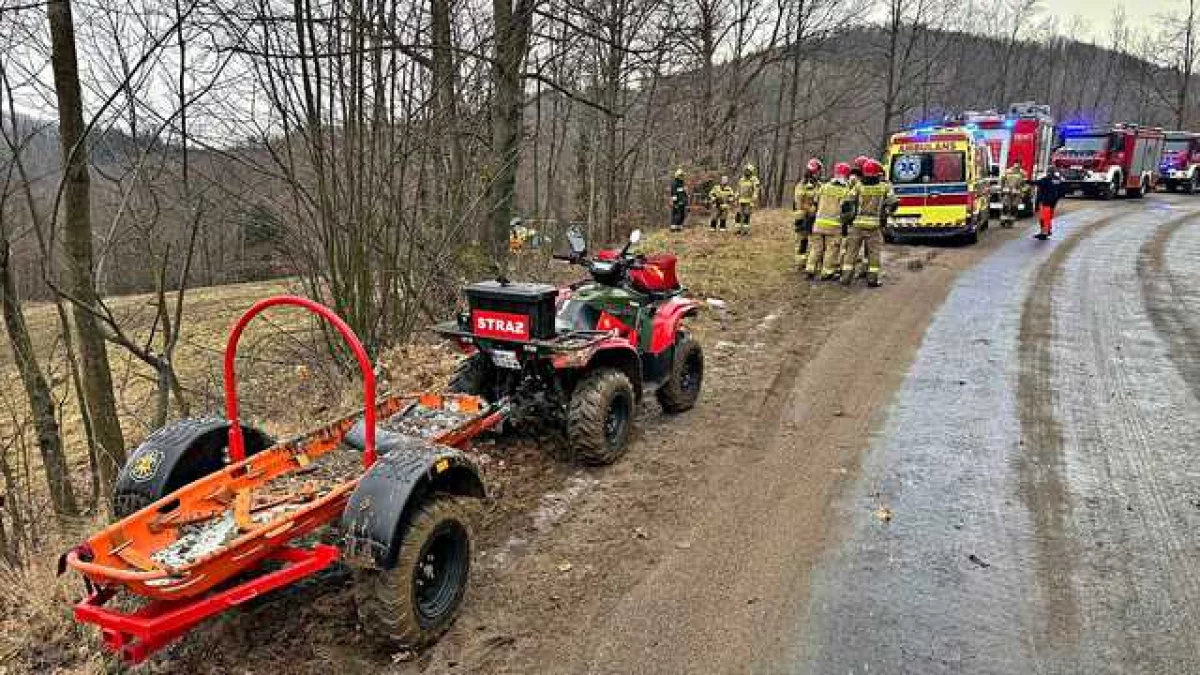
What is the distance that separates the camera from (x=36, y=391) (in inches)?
251

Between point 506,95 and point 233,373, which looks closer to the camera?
point 233,373

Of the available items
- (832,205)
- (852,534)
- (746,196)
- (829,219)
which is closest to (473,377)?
(852,534)

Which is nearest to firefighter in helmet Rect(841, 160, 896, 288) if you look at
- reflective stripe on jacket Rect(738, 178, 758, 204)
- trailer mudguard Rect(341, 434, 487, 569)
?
reflective stripe on jacket Rect(738, 178, 758, 204)

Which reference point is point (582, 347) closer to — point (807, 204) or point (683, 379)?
point (683, 379)

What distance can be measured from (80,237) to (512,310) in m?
3.86

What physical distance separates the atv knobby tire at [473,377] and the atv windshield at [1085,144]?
98.8 feet

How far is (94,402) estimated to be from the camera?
22.7ft

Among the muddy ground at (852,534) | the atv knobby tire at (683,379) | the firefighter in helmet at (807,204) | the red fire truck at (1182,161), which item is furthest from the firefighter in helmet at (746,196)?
the red fire truck at (1182,161)

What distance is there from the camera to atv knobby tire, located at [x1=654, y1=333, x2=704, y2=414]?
695cm

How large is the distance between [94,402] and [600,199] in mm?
19893

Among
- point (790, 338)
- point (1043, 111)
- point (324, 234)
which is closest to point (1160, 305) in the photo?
point (790, 338)

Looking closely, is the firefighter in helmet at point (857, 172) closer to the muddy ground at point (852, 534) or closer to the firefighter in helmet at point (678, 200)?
the muddy ground at point (852, 534)

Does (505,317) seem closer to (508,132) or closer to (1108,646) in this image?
(1108,646)

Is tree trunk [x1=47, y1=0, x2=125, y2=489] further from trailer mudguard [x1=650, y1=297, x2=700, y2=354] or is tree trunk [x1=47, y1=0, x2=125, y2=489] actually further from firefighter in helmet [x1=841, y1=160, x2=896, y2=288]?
firefighter in helmet [x1=841, y1=160, x2=896, y2=288]
